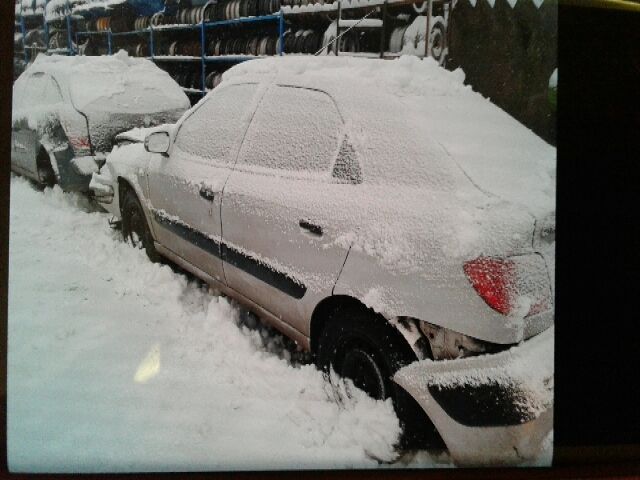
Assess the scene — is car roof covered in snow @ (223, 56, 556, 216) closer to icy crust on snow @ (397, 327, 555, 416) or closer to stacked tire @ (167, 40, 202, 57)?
stacked tire @ (167, 40, 202, 57)

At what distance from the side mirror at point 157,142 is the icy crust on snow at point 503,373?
1467 millimetres

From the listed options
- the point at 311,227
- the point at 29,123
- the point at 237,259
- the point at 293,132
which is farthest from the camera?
the point at 29,123

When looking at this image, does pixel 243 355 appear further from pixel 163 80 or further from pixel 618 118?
pixel 618 118

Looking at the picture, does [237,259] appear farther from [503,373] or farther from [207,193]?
[503,373]

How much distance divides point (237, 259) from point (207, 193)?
330 millimetres

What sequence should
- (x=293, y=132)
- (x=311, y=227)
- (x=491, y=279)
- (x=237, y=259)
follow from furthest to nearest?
(x=237, y=259), (x=293, y=132), (x=311, y=227), (x=491, y=279)

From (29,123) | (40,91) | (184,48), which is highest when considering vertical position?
(184,48)

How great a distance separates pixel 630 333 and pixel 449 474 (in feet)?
3.29

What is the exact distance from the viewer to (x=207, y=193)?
215 cm

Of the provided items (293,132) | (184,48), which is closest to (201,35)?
(184,48)

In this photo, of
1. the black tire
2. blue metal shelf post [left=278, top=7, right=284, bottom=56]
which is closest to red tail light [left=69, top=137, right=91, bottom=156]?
blue metal shelf post [left=278, top=7, right=284, bottom=56]

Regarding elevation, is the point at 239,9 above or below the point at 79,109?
above

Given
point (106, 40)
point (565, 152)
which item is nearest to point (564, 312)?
point (565, 152)

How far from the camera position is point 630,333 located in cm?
209
